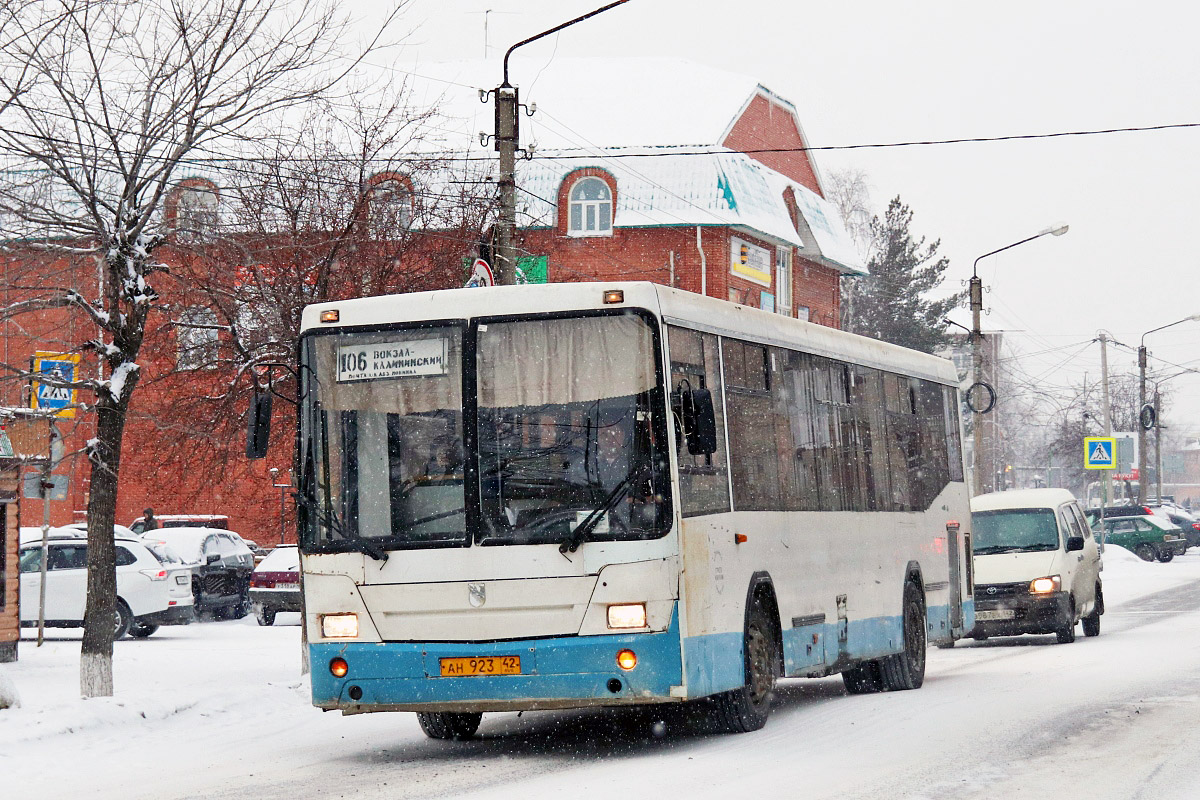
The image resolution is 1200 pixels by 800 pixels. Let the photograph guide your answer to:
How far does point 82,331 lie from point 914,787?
469 inches

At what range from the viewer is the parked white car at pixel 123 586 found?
26594 mm

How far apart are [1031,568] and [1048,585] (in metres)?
0.34

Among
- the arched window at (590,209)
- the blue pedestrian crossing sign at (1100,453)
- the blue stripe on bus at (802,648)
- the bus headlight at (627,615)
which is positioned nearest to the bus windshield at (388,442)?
the bus headlight at (627,615)

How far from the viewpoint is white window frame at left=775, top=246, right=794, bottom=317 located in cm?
5488

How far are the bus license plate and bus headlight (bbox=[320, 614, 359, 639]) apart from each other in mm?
636

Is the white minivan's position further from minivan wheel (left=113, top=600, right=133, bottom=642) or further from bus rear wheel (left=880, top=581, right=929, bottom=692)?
minivan wheel (left=113, top=600, right=133, bottom=642)

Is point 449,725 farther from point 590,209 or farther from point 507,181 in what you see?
point 590,209

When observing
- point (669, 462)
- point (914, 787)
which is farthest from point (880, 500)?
point (914, 787)

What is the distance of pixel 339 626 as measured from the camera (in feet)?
36.8

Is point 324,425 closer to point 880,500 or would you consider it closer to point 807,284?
point 880,500

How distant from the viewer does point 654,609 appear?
10.7 metres

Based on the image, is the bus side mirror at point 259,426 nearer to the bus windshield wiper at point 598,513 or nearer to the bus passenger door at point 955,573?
the bus windshield wiper at point 598,513

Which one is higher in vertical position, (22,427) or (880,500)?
(22,427)

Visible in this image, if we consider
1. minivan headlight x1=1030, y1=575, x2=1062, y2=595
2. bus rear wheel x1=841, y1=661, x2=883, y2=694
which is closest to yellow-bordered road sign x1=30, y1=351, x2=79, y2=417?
bus rear wheel x1=841, y1=661, x2=883, y2=694
